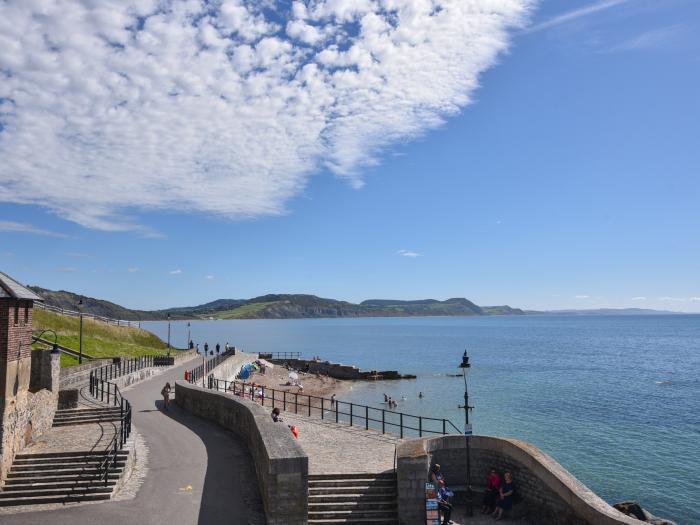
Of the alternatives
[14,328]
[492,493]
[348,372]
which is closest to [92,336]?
[348,372]

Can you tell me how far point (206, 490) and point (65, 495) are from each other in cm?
346

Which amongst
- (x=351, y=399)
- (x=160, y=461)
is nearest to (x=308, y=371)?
(x=351, y=399)

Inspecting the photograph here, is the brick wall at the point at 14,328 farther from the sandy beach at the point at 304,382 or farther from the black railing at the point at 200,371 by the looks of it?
the sandy beach at the point at 304,382

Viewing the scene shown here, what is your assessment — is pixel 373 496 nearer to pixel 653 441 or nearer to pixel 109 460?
pixel 109 460

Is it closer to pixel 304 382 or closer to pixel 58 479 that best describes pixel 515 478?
pixel 58 479

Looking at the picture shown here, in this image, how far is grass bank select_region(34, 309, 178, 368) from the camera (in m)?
41.3

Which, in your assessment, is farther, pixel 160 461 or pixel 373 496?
pixel 160 461

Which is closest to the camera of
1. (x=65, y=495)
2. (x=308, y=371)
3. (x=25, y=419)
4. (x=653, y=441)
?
(x=65, y=495)

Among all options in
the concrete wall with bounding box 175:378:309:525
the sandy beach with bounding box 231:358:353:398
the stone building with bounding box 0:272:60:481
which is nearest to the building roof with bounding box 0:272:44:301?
the stone building with bounding box 0:272:60:481

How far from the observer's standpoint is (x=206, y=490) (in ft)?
46.4

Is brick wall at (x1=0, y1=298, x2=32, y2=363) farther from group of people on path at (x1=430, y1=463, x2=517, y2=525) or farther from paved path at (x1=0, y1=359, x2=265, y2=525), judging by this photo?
group of people on path at (x1=430, y1=463, x2=517, y2=525)

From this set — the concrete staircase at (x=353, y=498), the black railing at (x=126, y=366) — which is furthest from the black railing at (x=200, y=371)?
the concrete staircase at (x=353, y=498)

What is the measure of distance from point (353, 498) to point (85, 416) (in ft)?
34.0

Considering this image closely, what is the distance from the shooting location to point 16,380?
15141mm
